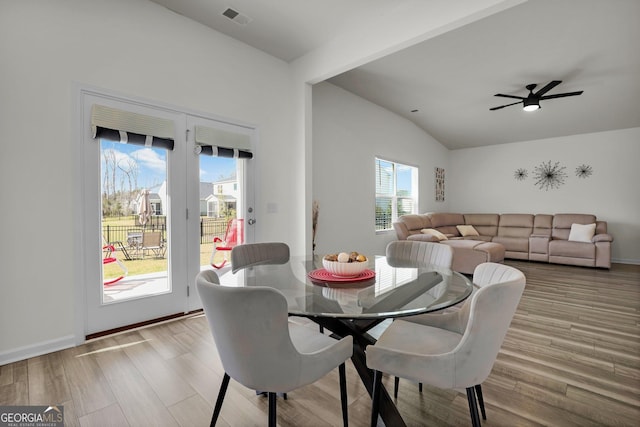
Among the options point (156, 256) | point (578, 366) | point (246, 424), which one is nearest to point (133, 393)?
point (246, 424)

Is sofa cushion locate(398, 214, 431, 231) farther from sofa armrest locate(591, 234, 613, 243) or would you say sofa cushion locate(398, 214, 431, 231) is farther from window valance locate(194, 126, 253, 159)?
window valance locate(194, 126, 253, 159)

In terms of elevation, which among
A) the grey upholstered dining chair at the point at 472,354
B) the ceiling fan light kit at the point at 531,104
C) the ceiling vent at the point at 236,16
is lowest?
the grey upholstered dining chair at the point at 472,354

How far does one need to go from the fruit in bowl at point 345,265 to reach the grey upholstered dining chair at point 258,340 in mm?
515

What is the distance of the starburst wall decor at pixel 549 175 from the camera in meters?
6.34

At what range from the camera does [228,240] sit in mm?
3279

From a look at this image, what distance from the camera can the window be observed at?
561cm

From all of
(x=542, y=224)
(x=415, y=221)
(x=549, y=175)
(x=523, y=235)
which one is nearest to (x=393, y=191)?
(x=415, y=221)

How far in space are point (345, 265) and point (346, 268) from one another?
2 cm

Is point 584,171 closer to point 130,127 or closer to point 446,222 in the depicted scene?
point 446,222

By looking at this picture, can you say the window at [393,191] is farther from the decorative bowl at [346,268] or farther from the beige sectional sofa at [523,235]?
the decorative bowl at [346,268]

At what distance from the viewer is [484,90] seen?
4.65 meters

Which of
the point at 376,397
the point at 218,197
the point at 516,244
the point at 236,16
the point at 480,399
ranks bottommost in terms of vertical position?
the point at 480,399

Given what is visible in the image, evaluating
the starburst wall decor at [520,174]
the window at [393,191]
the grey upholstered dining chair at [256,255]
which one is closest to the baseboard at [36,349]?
the grey upholstered dining chair at [256,255]

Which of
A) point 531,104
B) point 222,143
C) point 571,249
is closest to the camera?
point 222,143
